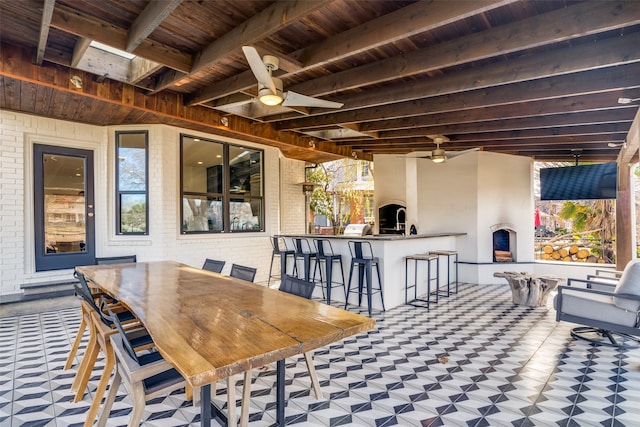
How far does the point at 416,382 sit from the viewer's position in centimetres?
297

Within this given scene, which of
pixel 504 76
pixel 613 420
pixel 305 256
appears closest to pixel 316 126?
pixel 305 256

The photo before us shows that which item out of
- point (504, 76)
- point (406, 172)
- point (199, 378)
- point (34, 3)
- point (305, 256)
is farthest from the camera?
point (406, 172)

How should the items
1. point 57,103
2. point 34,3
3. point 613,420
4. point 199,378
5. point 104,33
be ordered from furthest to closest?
1. point 57,103
2. point 104,33
3. point 34,3
4. point 613,420
5. point 199,378

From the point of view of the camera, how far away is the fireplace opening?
778cm

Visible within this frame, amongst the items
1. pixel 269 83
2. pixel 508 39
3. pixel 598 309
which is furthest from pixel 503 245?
pixel 269 83

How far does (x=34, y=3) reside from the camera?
2834 millimetres

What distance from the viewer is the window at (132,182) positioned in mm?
5848

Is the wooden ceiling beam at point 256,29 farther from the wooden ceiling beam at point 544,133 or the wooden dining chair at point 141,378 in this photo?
the wooden ceiling beam at point 544,133

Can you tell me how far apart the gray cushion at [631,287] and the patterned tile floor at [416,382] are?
1.75 feet

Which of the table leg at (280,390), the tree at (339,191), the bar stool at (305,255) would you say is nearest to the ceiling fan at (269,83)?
the table leg at (280,390)

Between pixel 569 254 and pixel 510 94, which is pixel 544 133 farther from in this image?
pixel 569 254

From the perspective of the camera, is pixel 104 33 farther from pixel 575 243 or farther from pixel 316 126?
pixel 575 243

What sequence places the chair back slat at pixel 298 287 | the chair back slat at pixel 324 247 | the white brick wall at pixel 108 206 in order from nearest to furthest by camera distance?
the chair back slat at pixel 298 287, the white brick wall at pixel 108 206, the chair back slat at pixel 324 247

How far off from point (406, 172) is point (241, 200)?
3.90 m
